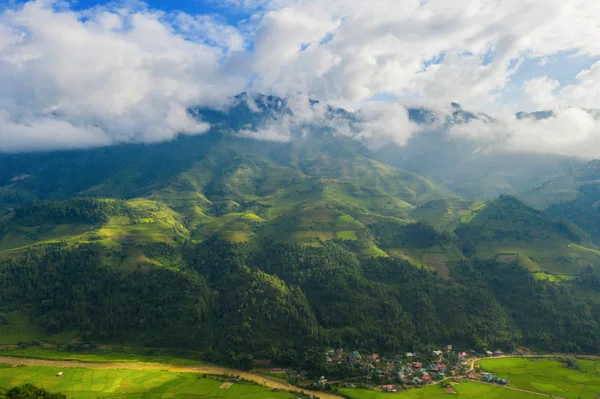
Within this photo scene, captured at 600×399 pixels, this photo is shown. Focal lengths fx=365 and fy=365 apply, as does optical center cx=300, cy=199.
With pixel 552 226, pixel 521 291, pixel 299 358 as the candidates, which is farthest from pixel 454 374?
pixel 552 226

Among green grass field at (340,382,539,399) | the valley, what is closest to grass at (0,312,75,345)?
the valley

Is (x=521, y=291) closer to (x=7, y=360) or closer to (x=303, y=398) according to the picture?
(x=303, y=398)

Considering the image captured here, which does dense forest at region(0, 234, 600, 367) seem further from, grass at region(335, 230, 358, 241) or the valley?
grass at region(335, 230, 358, 241)

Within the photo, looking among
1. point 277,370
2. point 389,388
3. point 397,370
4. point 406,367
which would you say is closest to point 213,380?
point 277,370

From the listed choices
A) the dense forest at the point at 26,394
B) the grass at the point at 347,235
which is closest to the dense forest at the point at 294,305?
the grass at the point at 347,235

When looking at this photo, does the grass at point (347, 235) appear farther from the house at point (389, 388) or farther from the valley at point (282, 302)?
the house at point (389, 388)

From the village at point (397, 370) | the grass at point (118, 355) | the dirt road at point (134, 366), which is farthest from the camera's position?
the grass at point (118, 355)
